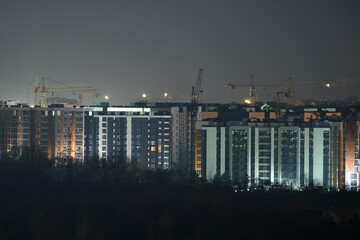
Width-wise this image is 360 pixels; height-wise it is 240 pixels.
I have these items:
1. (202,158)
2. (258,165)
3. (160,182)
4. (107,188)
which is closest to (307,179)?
(258,165)

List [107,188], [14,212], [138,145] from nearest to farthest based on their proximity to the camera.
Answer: [14,212]
[107,188]
[138,145]

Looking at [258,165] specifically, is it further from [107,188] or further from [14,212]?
[14,212]

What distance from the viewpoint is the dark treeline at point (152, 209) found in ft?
48.2

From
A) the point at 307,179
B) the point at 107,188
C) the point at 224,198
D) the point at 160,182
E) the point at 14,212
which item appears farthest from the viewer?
the point at 307,179

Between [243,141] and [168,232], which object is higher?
[243,141]

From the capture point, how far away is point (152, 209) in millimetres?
16516

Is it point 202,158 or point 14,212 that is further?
point 202,158

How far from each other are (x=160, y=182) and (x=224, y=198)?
3407mm

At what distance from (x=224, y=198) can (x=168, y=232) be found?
3.66 m

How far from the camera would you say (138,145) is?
102 feet

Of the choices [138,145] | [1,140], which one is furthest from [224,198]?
[1,140]

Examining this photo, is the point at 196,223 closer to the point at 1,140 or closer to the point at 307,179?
the point at 307,179

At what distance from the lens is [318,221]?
1488 centimetres

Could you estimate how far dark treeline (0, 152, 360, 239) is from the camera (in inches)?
579
